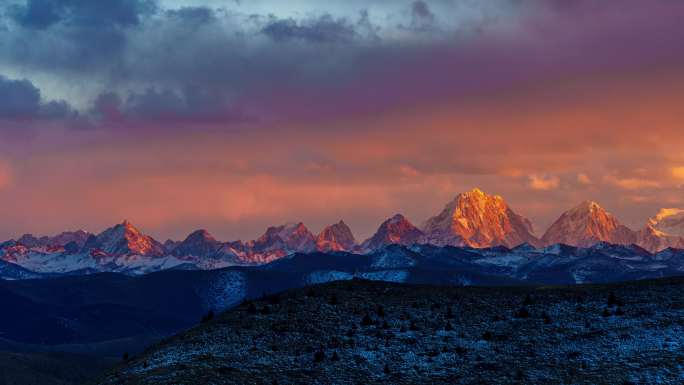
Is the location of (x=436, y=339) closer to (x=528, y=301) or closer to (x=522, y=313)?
(x=522, y=313)

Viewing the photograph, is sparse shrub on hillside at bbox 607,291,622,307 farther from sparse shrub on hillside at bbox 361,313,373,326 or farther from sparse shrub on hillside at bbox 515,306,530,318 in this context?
sparse shrub on hillside at bbox 361,313,373,326

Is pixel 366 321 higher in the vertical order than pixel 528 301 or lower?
lower

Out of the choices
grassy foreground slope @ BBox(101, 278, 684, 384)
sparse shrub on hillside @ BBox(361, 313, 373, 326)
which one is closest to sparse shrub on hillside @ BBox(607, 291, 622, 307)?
grassy foreground slope @ BBox(101, 278, 684, 384)

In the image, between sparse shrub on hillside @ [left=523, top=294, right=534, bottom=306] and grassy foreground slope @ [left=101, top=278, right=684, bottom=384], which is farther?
sparse shrub on hillside @ [left=523, top=294, right=534, bottom=306]

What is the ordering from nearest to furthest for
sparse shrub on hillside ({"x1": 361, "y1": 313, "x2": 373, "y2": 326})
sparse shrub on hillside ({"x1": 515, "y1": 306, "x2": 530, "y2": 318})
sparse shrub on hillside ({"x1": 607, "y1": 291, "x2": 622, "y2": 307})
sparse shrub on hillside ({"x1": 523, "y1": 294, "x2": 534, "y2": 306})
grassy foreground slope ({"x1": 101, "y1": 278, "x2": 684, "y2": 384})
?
1. grassy foreground slope ({"x1": 101, "y1": 278, "x2": 684, "y2": 384})
2. sparse shrub on hillside ({"x1": 361, "y1": 313, "x2": 373, "y2": 326})
3. sparse shrub on hillside ({"x1": 515, "y1": 306, "x2": 530, "y2": 318})
4. sparse shrub on hillside ({"x1": 607, "y1": 291, "x2": 622, "y2": 307})
5. sparse shrub on hillside ({"x1": 523, "y1": 294, "x2": 534, "y2": 306})

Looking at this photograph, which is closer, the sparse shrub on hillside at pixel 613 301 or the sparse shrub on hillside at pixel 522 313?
the sparse shrub on hillside at pixel 522 313

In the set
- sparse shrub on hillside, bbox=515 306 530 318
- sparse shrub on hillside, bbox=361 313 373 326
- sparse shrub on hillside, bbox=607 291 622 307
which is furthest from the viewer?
sparse shrub on hillside, bbox=607 291 622 307

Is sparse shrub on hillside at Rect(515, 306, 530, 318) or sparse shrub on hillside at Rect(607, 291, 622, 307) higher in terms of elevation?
sparse shrub on hillside at Rect(607, 291, 622, 307)

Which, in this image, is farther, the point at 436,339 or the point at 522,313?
the point at 522,313

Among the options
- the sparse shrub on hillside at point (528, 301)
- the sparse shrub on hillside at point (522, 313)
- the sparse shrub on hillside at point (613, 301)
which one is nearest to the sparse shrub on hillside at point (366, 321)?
the sparse shrub on hillside at point (522, 313)

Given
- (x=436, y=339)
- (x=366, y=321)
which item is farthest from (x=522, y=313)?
(x=366, y=321)

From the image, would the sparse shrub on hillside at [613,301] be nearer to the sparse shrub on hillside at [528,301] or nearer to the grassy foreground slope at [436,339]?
the grassy foreground slope at [436,339]

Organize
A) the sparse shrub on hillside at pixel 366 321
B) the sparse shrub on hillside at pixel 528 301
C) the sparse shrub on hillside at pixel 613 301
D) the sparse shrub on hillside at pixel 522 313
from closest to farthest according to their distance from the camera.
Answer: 1. the sparse shrub on hillside at pixel 366 321
2. the sparse shrub on hillside at pixel 522 313
3. the sparse shrub on hillside at pixel 613 301
4. the sparse shrub on hillside at pixel 528 301

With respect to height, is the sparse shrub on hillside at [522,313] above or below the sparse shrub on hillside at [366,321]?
above
